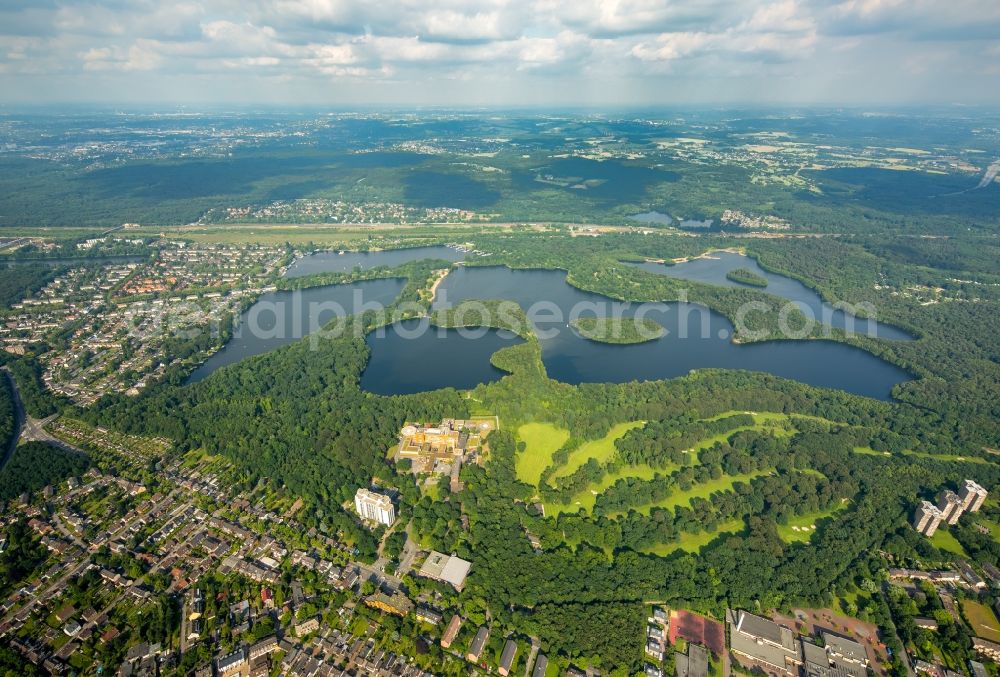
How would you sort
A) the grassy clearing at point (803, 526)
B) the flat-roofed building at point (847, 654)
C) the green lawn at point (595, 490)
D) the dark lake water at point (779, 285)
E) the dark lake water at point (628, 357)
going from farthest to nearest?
1. the dark lake water at point (779, 285)
2. the dark lake water at point (628, 357)
3. the green lawn at point (595, 490)
4. the grassy clearing at point (803, 526)
5. the flat-roofed building at point (847, 654)

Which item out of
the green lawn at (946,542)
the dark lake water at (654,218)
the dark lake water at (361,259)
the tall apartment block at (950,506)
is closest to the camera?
the green lawn at (946,542)

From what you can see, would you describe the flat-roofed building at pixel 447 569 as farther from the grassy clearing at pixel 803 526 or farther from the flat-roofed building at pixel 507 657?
the grassy clearing at pixel 803 526

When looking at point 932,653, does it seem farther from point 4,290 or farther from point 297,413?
point 4,290

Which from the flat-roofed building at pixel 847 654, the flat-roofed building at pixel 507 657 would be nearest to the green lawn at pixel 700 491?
the flat-roofed building at pixel 847 654

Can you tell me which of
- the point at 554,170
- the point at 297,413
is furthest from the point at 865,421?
the point at 554,170

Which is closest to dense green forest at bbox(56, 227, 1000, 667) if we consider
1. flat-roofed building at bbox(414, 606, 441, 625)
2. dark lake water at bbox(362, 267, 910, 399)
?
flat-roofed building at bbox(414, 606, 441, 625)

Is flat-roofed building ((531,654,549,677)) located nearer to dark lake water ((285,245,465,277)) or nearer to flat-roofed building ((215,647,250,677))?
flat-roofed building ((215,647,250,677))
